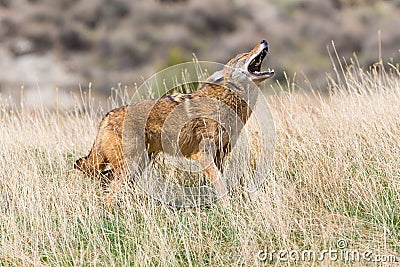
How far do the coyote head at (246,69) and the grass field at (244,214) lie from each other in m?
0.85

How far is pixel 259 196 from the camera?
507 centimetres

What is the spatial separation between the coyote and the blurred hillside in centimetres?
1935

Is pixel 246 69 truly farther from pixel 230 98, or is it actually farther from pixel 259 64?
pixel 230 98

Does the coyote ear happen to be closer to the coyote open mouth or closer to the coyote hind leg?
the coyote open mouth

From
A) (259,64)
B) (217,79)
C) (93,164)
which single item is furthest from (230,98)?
(93,164)

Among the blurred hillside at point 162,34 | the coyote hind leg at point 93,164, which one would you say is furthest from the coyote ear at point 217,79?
the blurred hillside at point 162,34

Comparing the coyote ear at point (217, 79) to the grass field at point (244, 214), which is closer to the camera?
the grass field at point (244, 214)

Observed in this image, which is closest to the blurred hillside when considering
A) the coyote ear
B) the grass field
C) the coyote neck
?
the coyote ear

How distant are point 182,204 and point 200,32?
2599 centimetres

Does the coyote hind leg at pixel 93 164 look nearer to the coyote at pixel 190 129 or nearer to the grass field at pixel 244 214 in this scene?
the coyote at pixel 190 129

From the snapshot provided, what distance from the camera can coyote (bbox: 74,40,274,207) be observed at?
18.6ft

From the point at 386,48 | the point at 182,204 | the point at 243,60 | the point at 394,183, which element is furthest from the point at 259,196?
the point at 386,48

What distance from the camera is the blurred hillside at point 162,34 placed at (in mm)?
26781

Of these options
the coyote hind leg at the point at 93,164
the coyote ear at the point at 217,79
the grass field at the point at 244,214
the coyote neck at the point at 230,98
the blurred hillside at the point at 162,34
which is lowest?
the grass field at the point at 244,214
